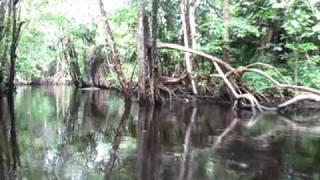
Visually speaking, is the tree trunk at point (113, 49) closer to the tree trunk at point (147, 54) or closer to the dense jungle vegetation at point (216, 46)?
the dense jungle vegetation at point (216, 46)

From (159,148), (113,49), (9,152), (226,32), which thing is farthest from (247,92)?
(9,152)

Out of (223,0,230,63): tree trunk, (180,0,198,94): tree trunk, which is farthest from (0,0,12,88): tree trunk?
(223,0,230,63): tree trunk

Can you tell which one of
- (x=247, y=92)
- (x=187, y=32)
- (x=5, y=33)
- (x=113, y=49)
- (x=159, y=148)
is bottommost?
(x=159, y=148)

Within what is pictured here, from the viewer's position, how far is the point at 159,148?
786cm

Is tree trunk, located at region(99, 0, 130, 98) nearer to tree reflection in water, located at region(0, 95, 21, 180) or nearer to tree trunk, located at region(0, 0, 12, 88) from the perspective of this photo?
tree trunk, located at region(0, 0, 12, 88)

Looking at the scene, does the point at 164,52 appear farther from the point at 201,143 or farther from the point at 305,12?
the point at 201,143

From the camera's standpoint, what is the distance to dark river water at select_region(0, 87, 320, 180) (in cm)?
606

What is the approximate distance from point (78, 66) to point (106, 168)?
33.3 metres

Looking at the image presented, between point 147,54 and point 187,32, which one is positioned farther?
point 187,32

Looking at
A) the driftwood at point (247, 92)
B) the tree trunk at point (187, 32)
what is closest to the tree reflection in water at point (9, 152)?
the driftwood at point (247, 92)

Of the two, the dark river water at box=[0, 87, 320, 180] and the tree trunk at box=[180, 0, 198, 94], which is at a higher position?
the tree trunk at box=[180, 0, 198, 94]

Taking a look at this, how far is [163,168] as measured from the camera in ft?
20.6

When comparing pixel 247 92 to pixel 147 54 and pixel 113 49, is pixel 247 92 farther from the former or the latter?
pixel 113 49

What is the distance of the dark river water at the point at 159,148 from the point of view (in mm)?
6062
